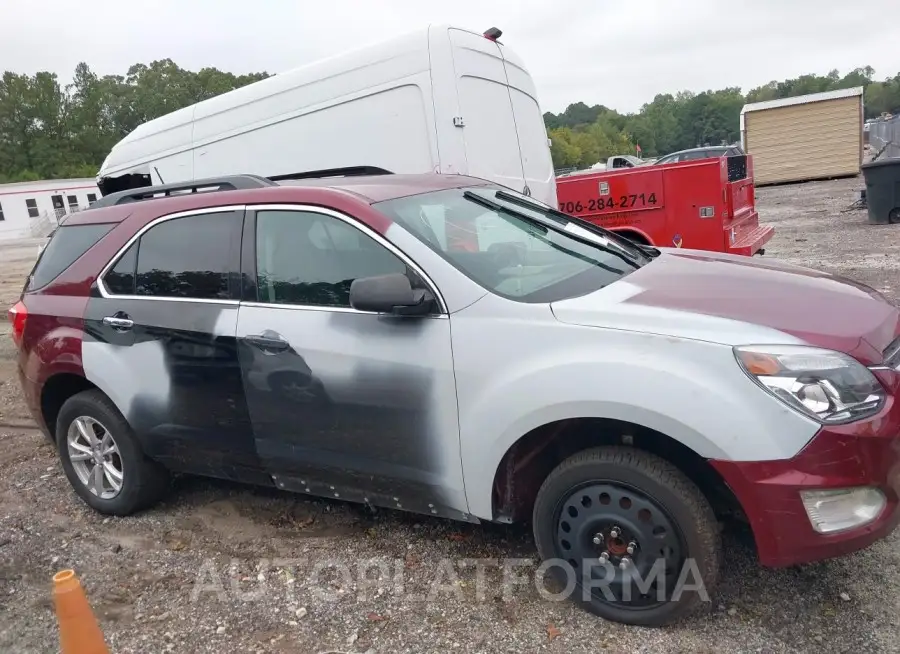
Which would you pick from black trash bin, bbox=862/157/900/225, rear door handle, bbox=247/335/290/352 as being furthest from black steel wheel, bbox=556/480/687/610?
black trash bin, bbox=862/157/900/225

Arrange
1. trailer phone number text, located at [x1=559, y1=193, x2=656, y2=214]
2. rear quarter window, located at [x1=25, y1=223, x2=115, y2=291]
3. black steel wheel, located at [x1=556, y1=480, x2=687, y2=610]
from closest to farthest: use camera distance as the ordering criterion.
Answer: black steel wheel, located at [x1=556, y1=480, x2=687, y2=610] < rear quarter window, located at [x1=25, y1=223, x2=115, y2=291] < trailer phone number text, located at [x1=559, y1=193, x2=656, y2=214]

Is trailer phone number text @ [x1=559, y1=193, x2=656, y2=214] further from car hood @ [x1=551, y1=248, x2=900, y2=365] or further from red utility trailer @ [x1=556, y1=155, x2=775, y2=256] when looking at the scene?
car hood @ [x1=551, y1=248, x2=900, y2=365]

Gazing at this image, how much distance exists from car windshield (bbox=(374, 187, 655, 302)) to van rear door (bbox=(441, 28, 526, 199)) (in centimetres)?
255

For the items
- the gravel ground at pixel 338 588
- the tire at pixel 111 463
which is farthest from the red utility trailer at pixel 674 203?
the tire at pixel 111 463

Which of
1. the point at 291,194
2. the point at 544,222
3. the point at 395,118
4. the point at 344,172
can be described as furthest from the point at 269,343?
the point at 344,172

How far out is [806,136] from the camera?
25.8m

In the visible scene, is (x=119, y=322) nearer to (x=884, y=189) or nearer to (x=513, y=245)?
(x=513, y=245)

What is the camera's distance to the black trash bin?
42.6ft

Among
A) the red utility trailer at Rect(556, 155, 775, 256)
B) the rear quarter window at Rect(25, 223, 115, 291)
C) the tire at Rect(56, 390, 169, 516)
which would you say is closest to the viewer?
the tire at Rect(56, 390, 169, 516)

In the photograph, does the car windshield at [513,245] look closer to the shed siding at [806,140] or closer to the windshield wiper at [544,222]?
the windshield wiper at [544,222]

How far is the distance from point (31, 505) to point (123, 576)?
134 centimetres

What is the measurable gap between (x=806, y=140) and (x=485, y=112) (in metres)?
23.3

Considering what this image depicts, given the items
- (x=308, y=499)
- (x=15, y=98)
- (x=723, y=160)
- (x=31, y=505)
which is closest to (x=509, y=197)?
(x=308, y=499)

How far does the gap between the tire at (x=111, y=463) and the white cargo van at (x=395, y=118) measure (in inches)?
131
